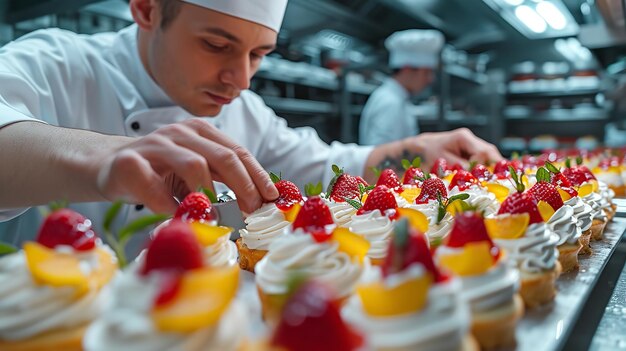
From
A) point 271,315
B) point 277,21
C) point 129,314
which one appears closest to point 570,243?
point 271,315

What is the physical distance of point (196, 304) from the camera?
0.66 meters

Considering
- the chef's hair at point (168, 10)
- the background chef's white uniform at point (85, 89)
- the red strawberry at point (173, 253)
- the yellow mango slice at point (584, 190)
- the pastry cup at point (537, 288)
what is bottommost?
the pastry cup at point (537, 288)

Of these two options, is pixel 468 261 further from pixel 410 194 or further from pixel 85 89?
pixel 85 89

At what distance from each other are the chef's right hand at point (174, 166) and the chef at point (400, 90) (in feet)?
12.1

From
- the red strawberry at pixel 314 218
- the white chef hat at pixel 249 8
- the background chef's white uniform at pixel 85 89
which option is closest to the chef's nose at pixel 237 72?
the white chef hat at pixel 249 8

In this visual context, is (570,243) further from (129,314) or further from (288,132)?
(288,132)

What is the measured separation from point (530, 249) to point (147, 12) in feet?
5.33

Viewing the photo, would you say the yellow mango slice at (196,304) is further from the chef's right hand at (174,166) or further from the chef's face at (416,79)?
the chef's face at (416,79)

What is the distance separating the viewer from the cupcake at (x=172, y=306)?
0.65 meters

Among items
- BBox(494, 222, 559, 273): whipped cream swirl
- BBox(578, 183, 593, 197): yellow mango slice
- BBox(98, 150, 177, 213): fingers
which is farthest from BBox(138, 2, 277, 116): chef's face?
BBox(578, 183, 593, 197): yellow mango slice

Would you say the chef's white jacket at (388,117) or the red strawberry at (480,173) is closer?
the red strawberry at (480,173)

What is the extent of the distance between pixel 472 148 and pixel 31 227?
2.00 meters

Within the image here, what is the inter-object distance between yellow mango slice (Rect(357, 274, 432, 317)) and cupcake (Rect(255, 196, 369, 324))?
0.26 meters

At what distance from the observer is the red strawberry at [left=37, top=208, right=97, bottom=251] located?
849 mm
